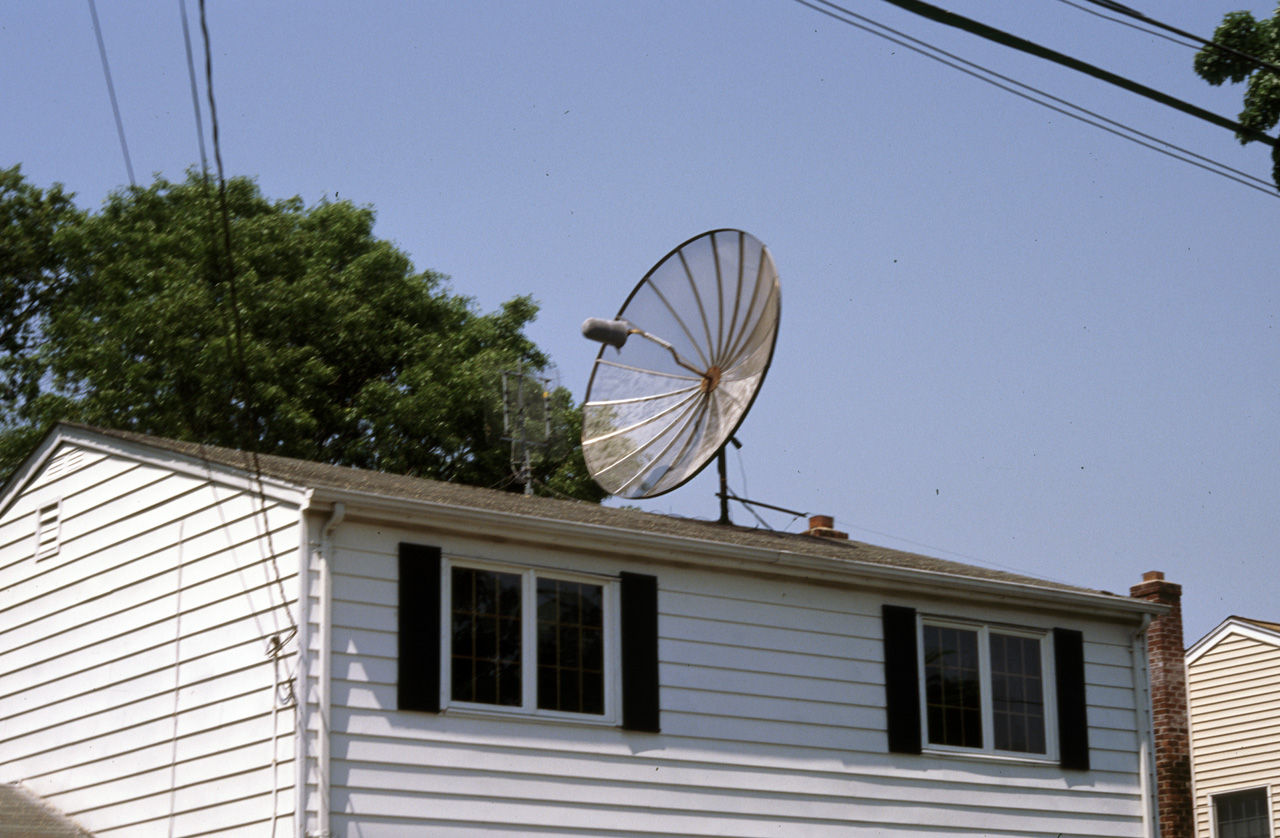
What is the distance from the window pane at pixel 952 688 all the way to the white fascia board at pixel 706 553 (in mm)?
515

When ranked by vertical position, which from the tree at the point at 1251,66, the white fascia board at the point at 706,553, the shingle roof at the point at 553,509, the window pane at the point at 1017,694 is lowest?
the window pane at the point at 1017,694

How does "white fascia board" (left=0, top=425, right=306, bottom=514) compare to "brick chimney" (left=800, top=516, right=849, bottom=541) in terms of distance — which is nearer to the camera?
"white fascia board" (left=0, top=425, right=306, bottom=514)

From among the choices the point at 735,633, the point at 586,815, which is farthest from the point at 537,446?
the point at 586,815

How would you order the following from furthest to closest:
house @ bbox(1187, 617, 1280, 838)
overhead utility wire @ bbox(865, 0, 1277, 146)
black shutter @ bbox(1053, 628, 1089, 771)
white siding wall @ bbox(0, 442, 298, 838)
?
house @ bbox(1187, 617, 1280, 838) → black shutter @ bbox(1053, 628, 1089, 771) → white siding wall @ bbox(0, 442, 298, 838) → overhead utility wire @ bbox(865, 0, 1277, 146)

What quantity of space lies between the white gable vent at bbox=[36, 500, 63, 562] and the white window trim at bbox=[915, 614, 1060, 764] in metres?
8.59

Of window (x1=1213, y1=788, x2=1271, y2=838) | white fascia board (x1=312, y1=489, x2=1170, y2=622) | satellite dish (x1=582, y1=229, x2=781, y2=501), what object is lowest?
window (x1=1213, y1=788, x2=1271, y2=838)

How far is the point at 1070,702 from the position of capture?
53.4 feet

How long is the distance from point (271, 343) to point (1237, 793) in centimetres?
1894

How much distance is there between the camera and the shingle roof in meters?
13.8

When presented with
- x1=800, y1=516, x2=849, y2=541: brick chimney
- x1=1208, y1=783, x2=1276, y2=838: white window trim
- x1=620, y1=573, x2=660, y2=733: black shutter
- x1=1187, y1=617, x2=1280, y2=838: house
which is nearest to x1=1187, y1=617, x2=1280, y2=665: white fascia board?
x1=1187, y1=617, x2=1280, y2=838: house

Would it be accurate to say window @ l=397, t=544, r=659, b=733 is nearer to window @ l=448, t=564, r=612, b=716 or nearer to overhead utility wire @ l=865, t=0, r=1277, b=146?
window @ l=448, t=564, r=612, b=716

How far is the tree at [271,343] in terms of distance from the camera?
2894cm

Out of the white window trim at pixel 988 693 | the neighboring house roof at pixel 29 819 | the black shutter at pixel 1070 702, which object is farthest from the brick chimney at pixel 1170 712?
the neighboring house roof at pixel 29 819

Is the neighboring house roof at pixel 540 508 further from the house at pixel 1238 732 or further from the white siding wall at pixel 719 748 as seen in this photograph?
the house at pixel 1238 732
